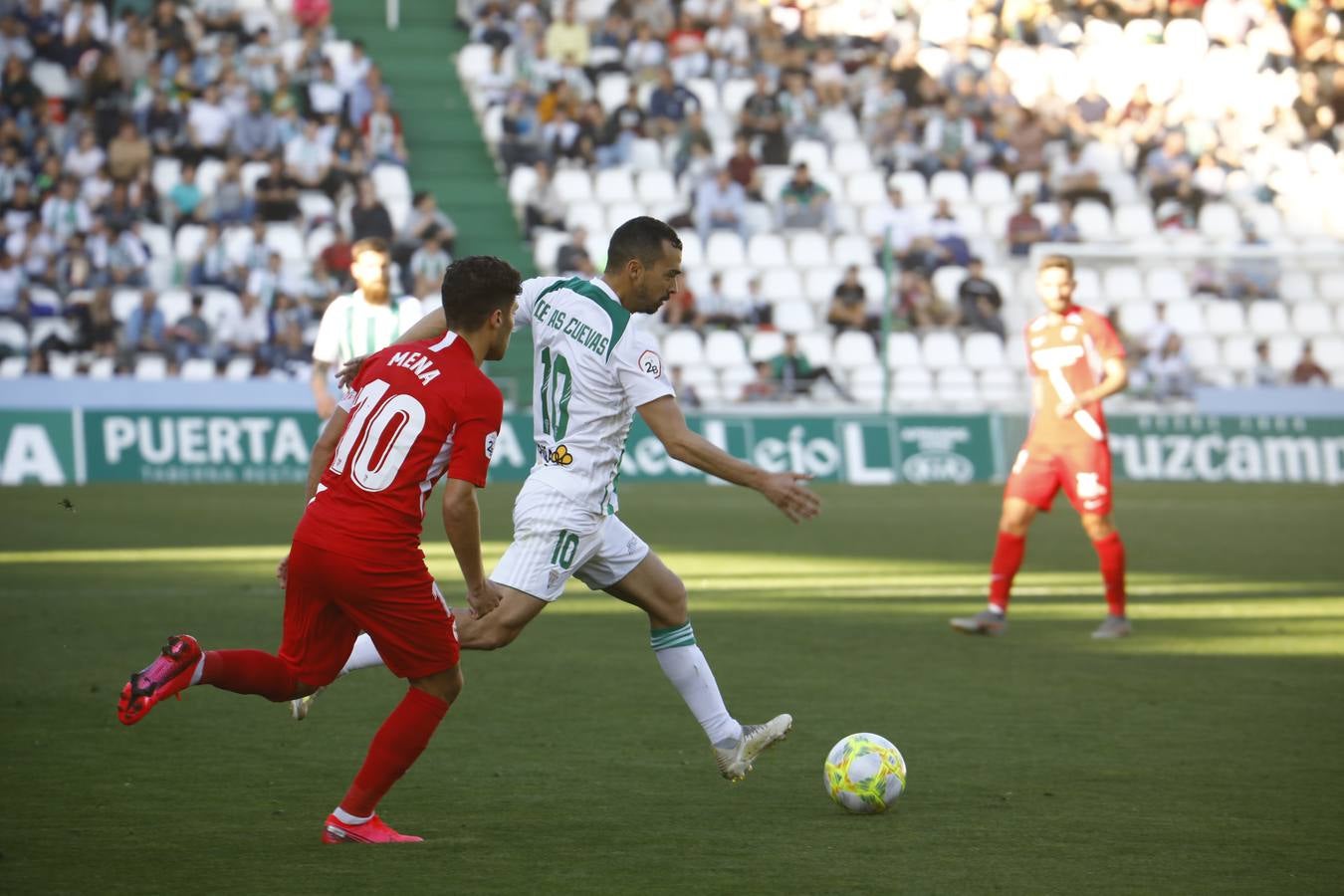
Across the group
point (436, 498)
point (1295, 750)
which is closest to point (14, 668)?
point (1295, 750)

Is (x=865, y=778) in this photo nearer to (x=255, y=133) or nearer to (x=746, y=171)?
(x=255, y=133)

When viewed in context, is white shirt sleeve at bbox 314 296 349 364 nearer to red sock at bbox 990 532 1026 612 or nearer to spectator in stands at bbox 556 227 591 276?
red sock at bbox 990 532 1026 612

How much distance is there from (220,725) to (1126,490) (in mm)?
16799

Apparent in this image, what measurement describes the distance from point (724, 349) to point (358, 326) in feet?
44.5

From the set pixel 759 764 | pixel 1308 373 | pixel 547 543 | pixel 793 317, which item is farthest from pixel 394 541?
pixel 1308 373

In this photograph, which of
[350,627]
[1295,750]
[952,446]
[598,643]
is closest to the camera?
[350,627]

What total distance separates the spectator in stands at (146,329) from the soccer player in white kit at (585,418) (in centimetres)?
1654

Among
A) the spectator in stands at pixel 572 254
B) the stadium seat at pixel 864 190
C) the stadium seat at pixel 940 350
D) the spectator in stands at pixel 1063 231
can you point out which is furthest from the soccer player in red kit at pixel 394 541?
the stadium seat at pixel 864 190

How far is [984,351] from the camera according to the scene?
2500cm

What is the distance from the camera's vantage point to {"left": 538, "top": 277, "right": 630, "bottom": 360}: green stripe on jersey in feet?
20.3

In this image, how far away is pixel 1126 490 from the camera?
73.8 ft

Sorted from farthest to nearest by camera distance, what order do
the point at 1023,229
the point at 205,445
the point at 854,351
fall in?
1. the point at 1023,229
2. the point at 854,351
3. the point at 205,445

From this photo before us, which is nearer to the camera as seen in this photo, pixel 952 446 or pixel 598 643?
pixel 598 643

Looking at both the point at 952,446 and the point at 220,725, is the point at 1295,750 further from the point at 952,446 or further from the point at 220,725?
the point at 952,446
